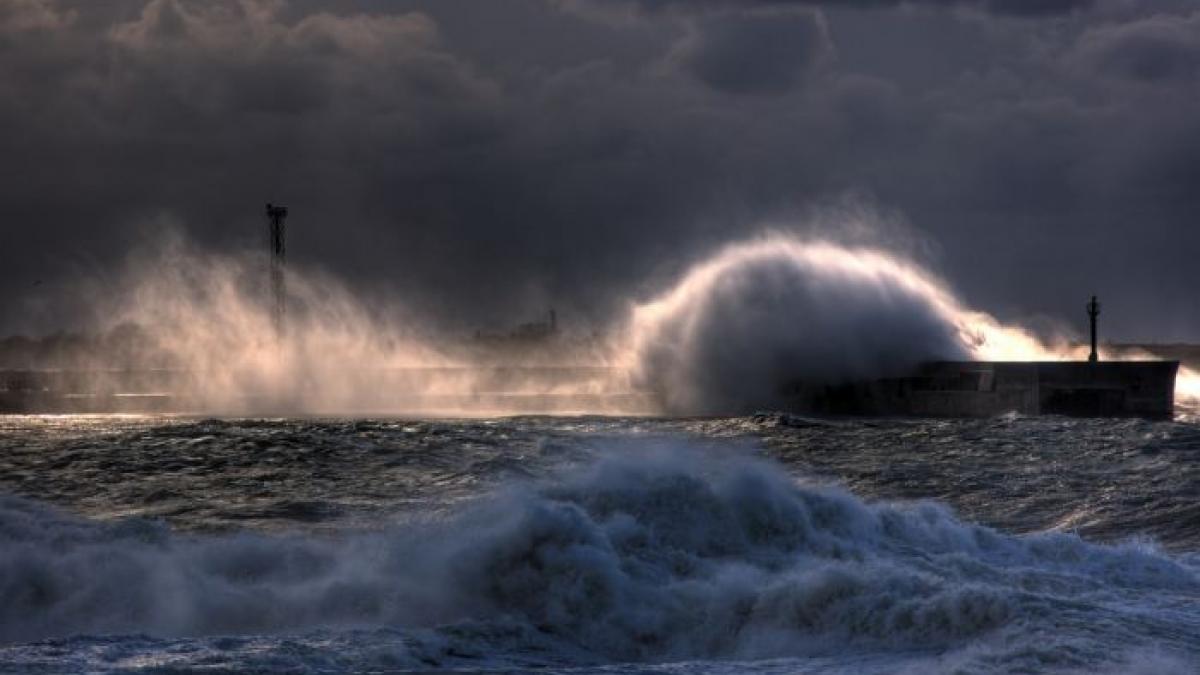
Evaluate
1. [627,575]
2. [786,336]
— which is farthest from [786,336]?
[627,575]

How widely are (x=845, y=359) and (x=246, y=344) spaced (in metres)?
34.7

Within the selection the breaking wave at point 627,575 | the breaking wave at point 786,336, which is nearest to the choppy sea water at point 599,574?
the breaking wave at point 627,575

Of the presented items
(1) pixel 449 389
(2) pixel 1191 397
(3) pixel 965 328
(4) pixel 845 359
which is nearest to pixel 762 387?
(4) pixel 845 359

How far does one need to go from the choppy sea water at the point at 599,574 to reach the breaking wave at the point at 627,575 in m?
0.03

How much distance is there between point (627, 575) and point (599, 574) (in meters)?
0.27

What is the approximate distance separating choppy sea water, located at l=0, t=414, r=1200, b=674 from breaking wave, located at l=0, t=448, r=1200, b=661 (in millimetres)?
27

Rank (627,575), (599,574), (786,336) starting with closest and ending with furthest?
(599,574)
(627,575)
(786,336)

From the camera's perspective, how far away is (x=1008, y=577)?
39.9 feet

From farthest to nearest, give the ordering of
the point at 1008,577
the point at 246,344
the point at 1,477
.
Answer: the point at 246,344
the point at 1,477
the point at 1008,577

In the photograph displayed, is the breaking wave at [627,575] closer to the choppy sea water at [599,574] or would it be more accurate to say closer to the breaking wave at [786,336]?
the choppy sea water at [599,574]

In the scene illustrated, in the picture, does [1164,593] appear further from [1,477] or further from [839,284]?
[839,284]

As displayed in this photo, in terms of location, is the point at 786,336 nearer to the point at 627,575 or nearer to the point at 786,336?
the point at 786,336

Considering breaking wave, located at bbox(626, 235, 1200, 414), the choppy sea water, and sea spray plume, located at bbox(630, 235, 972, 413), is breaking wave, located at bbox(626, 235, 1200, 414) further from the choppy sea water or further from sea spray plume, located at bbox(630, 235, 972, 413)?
the choppy sea water

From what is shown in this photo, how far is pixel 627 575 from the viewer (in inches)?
473
